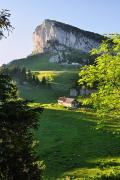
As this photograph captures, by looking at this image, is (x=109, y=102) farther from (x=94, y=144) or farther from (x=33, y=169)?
(x=94, y=144)

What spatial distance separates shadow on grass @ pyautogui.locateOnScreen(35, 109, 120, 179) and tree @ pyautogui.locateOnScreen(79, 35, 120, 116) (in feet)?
27.2

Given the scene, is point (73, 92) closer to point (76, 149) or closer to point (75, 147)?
point (75, 147)

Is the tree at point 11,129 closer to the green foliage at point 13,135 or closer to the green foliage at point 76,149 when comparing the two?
the green foliage at point 13,135

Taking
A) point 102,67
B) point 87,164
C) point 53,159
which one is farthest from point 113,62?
point 53,159

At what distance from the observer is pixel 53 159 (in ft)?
172

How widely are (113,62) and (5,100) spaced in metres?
21.3

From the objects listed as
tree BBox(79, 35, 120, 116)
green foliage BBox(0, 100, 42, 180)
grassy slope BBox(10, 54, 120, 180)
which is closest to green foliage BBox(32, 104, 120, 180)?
grassy slope BBox(10, 54, 120, 180)

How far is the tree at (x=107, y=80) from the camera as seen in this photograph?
40375mm

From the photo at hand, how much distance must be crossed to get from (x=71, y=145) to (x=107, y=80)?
80.7 ft

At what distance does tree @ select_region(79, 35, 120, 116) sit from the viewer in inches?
1590

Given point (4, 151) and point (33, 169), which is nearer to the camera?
point (4, 151)

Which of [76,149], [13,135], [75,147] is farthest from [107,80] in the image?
[75,147]

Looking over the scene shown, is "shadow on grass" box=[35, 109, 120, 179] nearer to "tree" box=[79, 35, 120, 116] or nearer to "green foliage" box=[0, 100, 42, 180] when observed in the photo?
"tree" box=[79, 35, 120, 116]

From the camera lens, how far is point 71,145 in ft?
210
